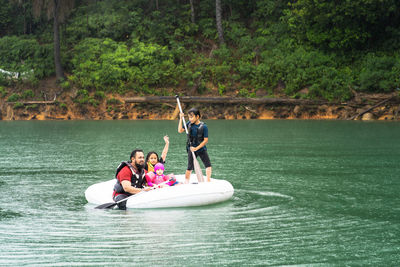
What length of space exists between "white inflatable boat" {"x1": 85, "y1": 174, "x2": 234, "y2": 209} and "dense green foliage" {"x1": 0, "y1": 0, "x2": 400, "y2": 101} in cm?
2160

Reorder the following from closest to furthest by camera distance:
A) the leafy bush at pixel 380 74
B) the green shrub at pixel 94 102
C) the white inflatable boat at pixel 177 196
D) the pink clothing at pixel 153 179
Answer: the white inflatable boat at pixel 177 196
the pink clothing at pixel 153 179
the leafy bush at pixel 380 74
the green shrub at pixel 94 102

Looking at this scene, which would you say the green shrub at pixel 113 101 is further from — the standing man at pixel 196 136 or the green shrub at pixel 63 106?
the standing man at pixel 196 136

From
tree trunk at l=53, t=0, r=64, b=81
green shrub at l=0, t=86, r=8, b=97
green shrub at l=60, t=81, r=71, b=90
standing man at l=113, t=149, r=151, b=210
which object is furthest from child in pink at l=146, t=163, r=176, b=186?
green shrub at l=0, t=86, r=8, b=97

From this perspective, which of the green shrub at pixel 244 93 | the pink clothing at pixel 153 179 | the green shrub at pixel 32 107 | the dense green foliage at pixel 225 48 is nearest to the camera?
the pink clothing at pixel 153 179

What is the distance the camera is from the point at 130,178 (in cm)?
948

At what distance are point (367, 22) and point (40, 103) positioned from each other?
19.6 m

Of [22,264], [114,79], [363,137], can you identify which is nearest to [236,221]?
[22,264]

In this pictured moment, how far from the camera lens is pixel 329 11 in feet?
98.2

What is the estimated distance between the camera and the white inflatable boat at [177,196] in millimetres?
9312

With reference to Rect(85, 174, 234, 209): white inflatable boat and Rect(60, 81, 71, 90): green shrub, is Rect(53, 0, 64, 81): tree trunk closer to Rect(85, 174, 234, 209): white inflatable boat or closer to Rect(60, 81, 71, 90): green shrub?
Rect(60, 81, 71, 90): green shrub

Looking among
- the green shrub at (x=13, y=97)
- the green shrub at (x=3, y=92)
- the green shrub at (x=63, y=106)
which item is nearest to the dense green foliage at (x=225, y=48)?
the green shrub at (x=3, y=92)

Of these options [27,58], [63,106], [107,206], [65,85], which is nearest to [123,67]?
[65,85]

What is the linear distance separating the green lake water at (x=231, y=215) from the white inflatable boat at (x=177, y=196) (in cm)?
16

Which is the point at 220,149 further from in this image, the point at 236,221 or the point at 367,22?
the point at 367,22
